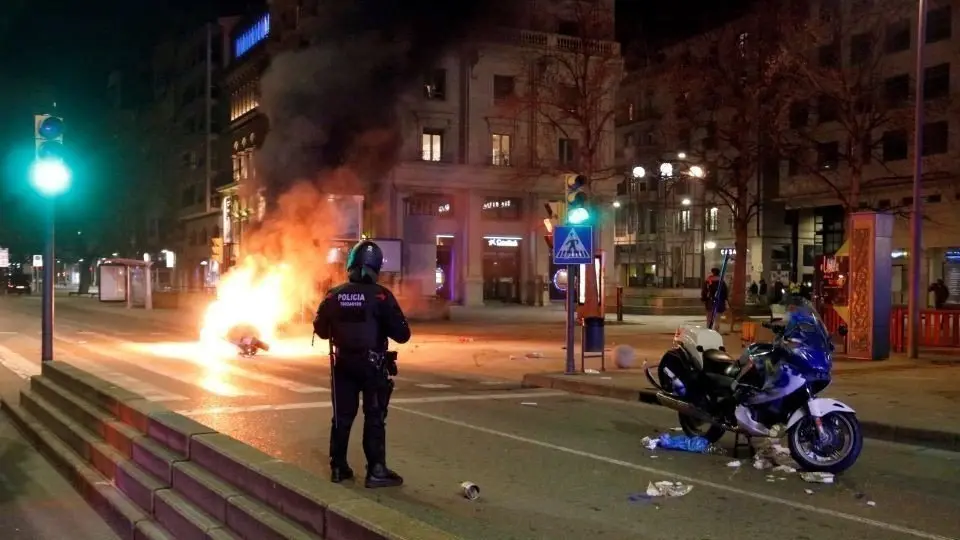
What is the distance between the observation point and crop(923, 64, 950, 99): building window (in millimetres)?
36906

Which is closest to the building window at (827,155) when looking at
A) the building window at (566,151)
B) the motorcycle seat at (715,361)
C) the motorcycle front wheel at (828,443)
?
the building window at (566,151)

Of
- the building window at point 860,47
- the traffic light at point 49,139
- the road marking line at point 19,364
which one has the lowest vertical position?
the road marking line at point 19,364

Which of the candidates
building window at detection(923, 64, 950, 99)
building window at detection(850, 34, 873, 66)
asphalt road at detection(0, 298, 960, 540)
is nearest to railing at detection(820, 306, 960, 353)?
building window at detection(850, 34, 873, 66)

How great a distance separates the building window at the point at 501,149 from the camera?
141 feet

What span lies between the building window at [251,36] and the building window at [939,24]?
28616mm

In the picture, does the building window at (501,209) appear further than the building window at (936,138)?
Yes

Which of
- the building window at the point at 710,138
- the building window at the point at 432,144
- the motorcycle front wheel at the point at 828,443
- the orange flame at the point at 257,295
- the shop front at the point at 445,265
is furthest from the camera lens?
the shop front at the point at 445,265

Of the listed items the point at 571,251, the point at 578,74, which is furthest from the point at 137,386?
the point at 578,74

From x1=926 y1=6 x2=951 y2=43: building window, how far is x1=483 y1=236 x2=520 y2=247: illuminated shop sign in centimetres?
2084

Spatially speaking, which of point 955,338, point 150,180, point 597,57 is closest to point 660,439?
point 955,338

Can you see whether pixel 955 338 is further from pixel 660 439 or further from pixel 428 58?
pixel 428 58

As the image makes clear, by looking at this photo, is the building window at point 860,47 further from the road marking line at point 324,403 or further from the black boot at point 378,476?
the black boot at point 378,476

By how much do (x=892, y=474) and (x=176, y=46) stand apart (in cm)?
6629

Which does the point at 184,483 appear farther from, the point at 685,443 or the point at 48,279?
the point at 48,279
